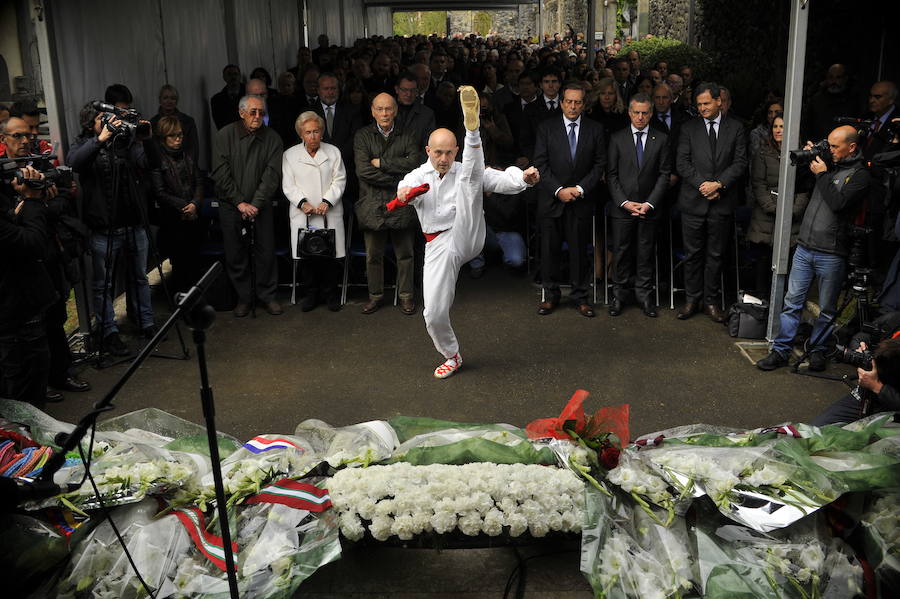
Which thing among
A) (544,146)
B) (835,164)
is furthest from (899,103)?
(544,146)

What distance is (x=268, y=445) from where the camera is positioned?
4.04 meters

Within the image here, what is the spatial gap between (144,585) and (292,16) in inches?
679

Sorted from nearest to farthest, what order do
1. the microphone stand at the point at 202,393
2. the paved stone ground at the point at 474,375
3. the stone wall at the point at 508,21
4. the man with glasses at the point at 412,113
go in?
the microphone stand at the point at 202,393 < the paved stone ground at the point at 474,375 < the man with glasses at the point at 412,113 < the stone wall at the point at 508,21

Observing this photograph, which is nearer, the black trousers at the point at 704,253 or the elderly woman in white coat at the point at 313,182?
the black trousers at the point at 704,253

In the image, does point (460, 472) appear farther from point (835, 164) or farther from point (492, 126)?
point (492, 126)

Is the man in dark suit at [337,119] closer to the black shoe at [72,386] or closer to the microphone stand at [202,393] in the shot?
the black shoe at [72,386]

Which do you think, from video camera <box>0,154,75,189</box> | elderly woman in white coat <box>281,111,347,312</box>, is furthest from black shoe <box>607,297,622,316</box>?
video camera <box>0,154,75,189</box>

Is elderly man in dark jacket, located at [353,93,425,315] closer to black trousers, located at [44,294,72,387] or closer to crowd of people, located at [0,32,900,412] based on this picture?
crowd of people, located at [0,32,900,412]

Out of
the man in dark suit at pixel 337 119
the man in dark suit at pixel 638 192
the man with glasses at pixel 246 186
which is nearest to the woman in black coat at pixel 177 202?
the man with glasses at pixel 246 186

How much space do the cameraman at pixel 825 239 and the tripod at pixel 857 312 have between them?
0.02m

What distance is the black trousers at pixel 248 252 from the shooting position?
29.0 ft

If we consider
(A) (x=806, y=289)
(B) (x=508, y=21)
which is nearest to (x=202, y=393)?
(A) (x=806, y=289)

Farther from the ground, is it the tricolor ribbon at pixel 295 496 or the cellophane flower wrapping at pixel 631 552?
the tricolor ribbon at pixel 295 496

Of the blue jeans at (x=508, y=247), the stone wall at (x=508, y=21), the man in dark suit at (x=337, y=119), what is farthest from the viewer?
the stone wall at (x=508, y=21)
